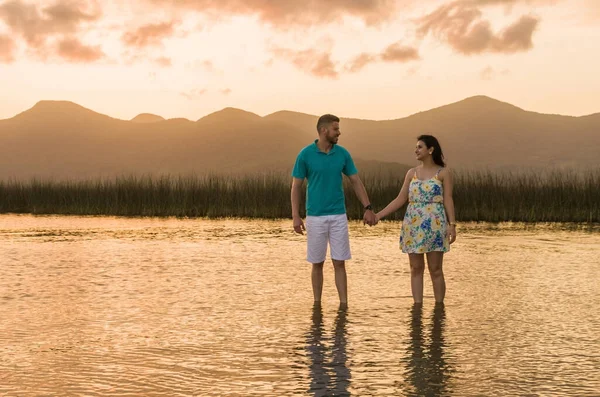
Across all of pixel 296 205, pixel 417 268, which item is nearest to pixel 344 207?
pixel 296 205

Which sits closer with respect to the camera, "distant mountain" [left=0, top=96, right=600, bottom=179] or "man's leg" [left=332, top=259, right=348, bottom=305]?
"man's leg" [left=332, top=259, right=348, bottom=305]

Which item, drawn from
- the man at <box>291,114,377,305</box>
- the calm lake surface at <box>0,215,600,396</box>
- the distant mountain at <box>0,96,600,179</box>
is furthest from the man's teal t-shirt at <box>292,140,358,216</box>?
the distant mountain at <box>0,96,600,179</box>

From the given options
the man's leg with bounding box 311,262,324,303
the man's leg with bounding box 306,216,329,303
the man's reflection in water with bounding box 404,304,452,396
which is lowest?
the man's reflection in water with bounding box 404,304,452,396

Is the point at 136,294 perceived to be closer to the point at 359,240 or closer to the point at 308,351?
the point at 308,351

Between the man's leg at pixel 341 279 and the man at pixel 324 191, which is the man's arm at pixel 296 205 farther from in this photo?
the man's leg at pixel 341 279

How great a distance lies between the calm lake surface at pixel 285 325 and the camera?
624 cm

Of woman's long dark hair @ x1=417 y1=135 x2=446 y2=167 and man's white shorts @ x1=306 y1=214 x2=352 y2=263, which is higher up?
woman's long dark hair @ x1=417 y1=135 x2=446 y2=167

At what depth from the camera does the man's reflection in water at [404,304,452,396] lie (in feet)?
19.7

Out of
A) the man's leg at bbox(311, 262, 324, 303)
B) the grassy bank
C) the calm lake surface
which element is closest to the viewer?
the calm lake surface

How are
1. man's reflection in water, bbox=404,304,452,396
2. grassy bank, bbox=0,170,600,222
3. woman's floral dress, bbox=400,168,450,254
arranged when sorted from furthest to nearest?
grassy bank, bbox=0,170,600,222 → woman's floral dress, bbox=400,168,450,254 → man's reflection in water, bbox=404,304,452,396

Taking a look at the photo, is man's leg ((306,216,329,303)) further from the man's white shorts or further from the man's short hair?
the man's short hair

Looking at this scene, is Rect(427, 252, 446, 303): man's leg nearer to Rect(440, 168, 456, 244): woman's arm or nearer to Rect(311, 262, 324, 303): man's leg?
Rect(440, 168, 456, 244): woman's arm

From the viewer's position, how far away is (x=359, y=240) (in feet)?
57.3

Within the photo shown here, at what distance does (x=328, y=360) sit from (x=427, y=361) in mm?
713
